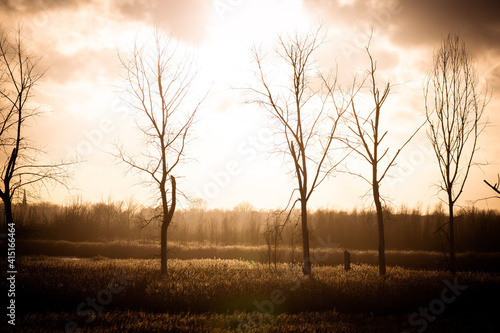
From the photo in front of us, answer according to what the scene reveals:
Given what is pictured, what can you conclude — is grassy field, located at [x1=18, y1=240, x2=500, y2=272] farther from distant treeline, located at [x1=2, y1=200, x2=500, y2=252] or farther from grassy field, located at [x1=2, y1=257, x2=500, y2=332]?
grassy field, located at [x1=2, y1=257, x2=500, y2=332]

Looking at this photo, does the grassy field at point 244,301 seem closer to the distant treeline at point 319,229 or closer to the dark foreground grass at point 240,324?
the dark foreground grass at point 240,324

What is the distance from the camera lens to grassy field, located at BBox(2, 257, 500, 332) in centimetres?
1092

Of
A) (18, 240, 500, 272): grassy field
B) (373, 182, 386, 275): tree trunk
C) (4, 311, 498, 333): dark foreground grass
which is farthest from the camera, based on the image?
(18, 240, 500, 272): grassy field

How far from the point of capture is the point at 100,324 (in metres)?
10.7

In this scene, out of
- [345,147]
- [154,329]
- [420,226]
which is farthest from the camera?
[420,226]

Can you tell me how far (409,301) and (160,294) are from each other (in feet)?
33.6

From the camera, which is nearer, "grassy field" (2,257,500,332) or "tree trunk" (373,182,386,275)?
"grassy field" (2,257,500,332)

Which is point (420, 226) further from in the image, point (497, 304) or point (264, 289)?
point (264, 289)

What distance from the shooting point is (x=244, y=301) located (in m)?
15.2

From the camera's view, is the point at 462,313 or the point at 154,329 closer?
the point at 154,329

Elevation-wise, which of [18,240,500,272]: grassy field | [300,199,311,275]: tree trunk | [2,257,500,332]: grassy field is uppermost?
[300,199,311,275]: tree trunk

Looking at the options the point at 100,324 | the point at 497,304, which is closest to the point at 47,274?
the point at 100,324

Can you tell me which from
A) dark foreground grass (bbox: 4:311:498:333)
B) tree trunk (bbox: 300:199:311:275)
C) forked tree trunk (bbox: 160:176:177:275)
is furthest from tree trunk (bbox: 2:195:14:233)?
tree trunk (bbox: 300:199:311:275)

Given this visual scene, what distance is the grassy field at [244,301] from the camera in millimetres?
10922
